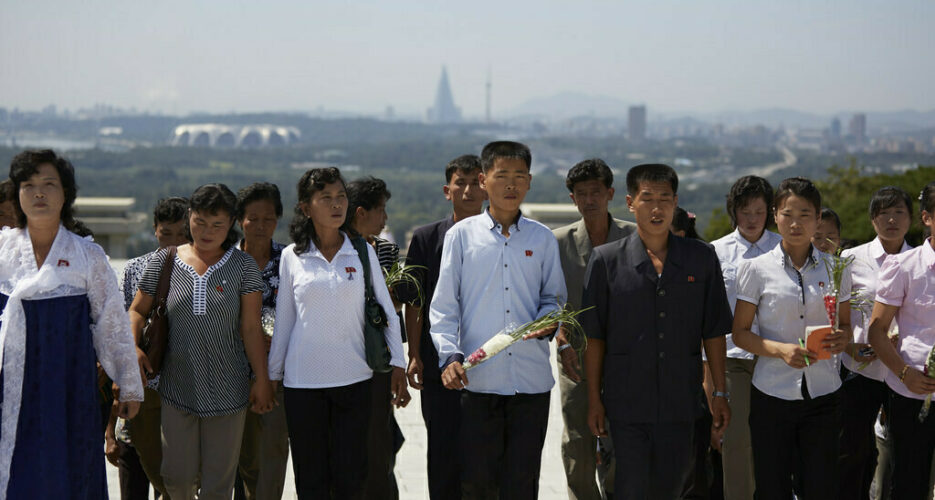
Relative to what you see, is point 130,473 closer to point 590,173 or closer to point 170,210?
point 170,210

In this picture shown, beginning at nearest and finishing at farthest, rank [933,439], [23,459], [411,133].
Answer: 1. [23,459]
2. [933,439]
3. [411,133]

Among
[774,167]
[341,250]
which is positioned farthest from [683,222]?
[774,167]

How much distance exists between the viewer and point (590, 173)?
5.38 m

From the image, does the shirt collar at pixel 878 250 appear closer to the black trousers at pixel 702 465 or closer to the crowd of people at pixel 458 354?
the crowd of people at pixel 458 354

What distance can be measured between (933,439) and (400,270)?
3.04 m

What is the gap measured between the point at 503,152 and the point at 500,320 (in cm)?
86

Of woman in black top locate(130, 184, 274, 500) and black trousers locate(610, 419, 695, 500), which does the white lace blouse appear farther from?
black trousers locate(610, 419, 695, 500)

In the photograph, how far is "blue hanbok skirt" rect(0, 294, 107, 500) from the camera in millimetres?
4152

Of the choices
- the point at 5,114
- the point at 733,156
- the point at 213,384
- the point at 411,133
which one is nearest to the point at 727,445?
the point at 213,384

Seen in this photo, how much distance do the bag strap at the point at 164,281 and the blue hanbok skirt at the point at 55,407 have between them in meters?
0.41

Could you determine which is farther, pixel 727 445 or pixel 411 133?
pixel 411 133

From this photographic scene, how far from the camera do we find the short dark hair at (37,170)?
4184mm

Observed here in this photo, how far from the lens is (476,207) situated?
527 centimetres

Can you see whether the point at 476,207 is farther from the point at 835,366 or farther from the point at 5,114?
the point at 5,114
